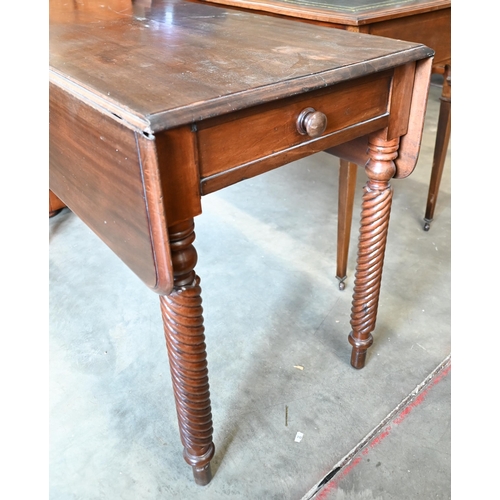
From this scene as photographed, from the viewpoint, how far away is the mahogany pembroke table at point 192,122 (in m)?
0.64

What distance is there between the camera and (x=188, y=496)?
100cm

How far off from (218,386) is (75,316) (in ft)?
1.69

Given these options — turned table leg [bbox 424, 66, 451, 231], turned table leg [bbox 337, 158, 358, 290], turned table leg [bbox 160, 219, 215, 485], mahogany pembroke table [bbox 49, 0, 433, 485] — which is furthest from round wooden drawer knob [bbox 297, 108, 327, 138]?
turned table leg [bbox 424, 66, 451, 231]

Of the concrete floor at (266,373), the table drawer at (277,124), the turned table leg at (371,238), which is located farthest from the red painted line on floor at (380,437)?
the table drawer at (277,124)

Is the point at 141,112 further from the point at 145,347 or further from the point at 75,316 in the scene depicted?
the point at 75,316

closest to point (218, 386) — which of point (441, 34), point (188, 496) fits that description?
point (188, 496)

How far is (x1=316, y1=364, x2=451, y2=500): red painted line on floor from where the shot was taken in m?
1.00

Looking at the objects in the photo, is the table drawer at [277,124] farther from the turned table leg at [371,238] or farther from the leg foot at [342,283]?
the leg foot at [342,283]

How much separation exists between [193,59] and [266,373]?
0.78m

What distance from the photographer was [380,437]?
43.2 inches

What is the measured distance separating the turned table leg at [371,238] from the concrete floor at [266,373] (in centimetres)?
13

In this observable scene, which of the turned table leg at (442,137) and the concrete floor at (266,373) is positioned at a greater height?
the turned table leg at (442,137)
